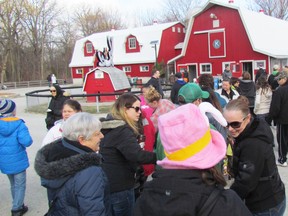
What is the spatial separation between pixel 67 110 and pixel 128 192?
154 cm

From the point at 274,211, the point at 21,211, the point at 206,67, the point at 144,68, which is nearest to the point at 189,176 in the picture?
the point at 274,211

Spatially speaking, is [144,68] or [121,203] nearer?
[121,203]

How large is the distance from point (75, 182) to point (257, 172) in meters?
1.40

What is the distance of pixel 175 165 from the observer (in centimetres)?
172

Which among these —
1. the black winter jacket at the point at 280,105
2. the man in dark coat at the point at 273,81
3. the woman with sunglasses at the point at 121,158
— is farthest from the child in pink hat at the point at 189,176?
the man in dark coat at the point at 273,81

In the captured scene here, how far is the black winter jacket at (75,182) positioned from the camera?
240cm

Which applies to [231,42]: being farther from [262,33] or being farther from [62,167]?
[62,167]

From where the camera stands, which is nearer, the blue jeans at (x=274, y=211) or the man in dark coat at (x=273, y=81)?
the blue jeans at (x=274, y=211)

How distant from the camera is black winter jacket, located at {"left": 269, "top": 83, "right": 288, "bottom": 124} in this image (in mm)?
6227

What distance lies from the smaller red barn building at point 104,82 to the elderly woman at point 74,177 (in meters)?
15.9

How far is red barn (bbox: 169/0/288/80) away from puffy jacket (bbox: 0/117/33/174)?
23.7 m

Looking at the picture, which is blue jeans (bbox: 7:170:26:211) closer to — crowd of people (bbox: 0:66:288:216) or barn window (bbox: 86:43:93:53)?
crowd of people (bbox: 0:66:288:216)

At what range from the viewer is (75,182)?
95.3 inches

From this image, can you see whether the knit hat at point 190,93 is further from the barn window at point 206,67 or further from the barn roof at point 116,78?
the barn window at point 206,67
